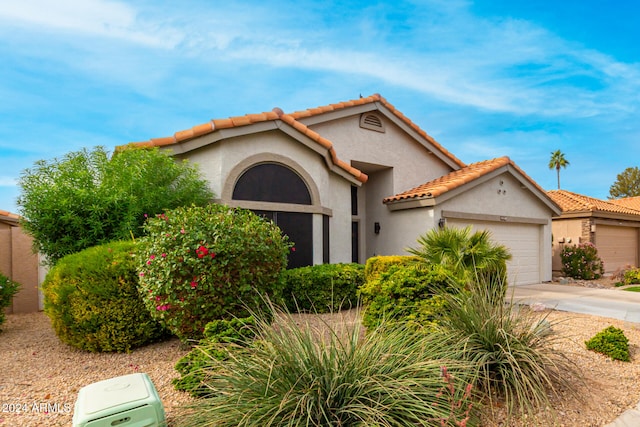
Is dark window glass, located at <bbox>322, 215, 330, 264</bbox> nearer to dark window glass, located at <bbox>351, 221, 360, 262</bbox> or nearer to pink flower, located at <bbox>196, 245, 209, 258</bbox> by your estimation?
dark window glass, located at <bbox>351, 221, 360, 262</bbox>

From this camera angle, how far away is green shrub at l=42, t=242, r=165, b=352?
6.21 m

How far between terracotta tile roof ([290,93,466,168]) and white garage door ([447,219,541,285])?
3570 mm

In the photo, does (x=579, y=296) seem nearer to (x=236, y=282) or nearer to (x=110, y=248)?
(x=236, y=282)

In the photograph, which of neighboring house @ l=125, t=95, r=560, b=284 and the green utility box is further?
neighboring house @ l=125, t=95, r=560, b=284

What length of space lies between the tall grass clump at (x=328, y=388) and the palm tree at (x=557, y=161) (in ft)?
212

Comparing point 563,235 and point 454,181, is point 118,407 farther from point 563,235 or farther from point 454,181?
point 563,235

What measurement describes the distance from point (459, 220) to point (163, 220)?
1077 cm

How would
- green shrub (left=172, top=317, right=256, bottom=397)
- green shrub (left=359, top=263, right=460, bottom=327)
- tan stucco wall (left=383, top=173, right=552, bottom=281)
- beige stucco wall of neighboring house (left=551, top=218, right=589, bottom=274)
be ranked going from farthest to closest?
beige stucco wall of neighboring house (left=551, top=218, right=589, bottom=274)
tan stucco wall (left=383, top=173, right=552, bottom=281)
green shrub (left=359, top=263, right=460, bottom=327)
green shrub (left=172, top=317, right=256, bottom=397)

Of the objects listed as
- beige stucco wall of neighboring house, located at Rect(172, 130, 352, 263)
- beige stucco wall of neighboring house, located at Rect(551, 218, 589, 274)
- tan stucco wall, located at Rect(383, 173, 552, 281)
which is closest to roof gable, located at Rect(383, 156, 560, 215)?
tan stucco wall, located at Rect(383, 173, 552, 281)

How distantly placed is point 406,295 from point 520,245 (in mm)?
12099

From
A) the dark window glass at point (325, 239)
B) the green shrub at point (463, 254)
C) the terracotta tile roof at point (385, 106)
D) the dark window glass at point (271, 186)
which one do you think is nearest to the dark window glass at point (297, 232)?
the dark window glass at point (271, 186)

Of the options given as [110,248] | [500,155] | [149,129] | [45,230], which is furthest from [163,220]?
[500,155]

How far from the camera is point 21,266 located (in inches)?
413

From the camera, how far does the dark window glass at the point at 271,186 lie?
1008 cm
